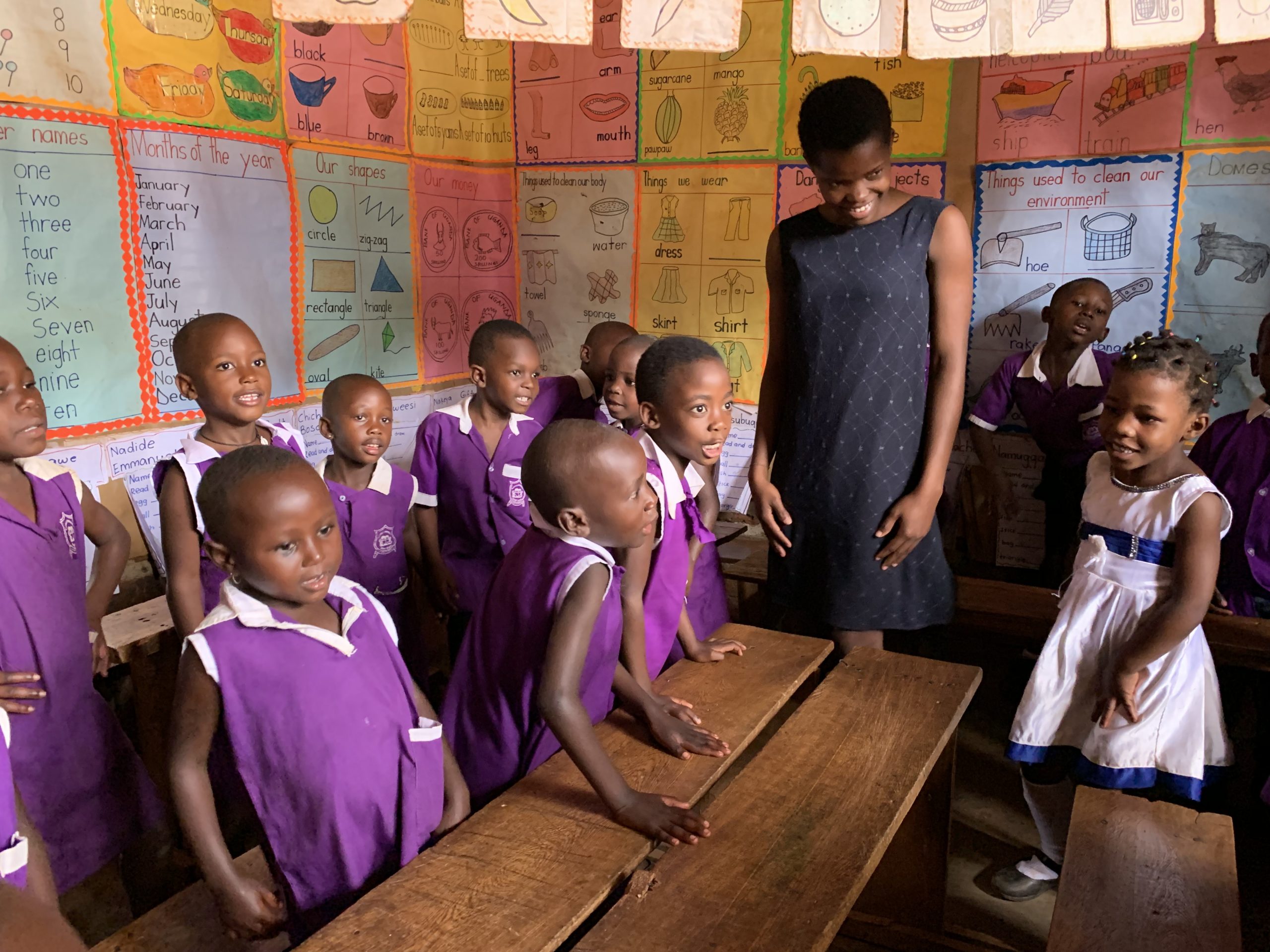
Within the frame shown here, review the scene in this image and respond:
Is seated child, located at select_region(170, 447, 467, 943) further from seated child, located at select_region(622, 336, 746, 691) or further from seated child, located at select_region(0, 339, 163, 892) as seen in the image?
seated child, located at select_region(0, 339, 163, 892)

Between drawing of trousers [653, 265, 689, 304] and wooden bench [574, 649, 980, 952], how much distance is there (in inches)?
92.1

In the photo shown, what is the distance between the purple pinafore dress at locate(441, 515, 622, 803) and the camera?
58.1 inches

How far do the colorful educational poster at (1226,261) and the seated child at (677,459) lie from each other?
2.12 meters

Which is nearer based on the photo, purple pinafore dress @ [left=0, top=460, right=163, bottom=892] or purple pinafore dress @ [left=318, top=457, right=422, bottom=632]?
purple pinafore dress @ [left=0, top=460, right=163, bottom=892]

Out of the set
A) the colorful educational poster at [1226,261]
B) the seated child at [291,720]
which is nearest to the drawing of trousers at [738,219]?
the colorful educational poster at [1226,261]

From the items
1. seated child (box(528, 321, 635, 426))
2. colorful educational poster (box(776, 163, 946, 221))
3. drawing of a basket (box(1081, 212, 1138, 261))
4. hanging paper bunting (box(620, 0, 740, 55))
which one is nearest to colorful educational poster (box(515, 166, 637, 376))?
colorful educational poster (box(776, 163, 946, 221))

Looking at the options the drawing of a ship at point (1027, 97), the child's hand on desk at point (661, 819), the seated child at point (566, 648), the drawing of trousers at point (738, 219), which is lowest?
the child's hand on desk at point (661, 819)

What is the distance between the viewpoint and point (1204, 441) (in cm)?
267

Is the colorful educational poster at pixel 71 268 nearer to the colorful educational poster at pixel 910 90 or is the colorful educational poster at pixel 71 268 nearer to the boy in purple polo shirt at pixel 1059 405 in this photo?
the colorful educational poster at pixel 910 90

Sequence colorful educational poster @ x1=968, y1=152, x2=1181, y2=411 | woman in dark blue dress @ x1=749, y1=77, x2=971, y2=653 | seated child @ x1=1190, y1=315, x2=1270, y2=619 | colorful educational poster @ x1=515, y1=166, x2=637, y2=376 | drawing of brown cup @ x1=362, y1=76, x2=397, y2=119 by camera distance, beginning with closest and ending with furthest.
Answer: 1. woman in dark blue dress @ x1=749, y1=77, x2=971, y2=653
2. seated child @ x1=1190, y1=315, x2=1270, y2=619
3. colorful educational poster @ x1=968, y1=152, x2=1181, y2=411
4. drawing of brown cup @ x1=362, y1=76, x2=397, y2=119
5. colorful educational poster @ x1=515, y1=166, x2=637, y2=376

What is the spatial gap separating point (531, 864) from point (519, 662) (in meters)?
0.35

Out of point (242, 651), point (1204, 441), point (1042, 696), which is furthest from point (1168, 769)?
point (242, 651)

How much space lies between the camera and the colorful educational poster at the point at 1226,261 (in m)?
3.01

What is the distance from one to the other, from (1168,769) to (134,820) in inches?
89.7
